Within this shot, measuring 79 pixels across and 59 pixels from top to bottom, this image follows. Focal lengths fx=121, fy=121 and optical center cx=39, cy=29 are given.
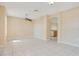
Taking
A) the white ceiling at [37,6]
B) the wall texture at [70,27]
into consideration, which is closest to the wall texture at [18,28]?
the white ceiling at [37,6]

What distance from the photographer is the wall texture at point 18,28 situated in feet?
36.3

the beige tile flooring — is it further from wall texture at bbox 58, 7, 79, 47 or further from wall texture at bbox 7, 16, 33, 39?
wall texture at bbox 7, 16, 33, 39

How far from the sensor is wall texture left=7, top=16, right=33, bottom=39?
11058 mm

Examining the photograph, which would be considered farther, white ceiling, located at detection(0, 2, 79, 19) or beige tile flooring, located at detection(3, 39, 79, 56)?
white ceiling, located at detection(0, 2, 79, 19)

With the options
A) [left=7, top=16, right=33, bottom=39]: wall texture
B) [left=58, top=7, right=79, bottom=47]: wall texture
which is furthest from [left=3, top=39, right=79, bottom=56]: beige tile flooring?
[left=7, top=16, right=33, bottom=39]: wall texture

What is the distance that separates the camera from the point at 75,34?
20.4ft

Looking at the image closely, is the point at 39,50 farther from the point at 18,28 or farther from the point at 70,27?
the point at 18,28

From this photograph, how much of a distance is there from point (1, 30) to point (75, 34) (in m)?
3.68

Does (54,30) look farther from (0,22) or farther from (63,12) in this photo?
(0,22)

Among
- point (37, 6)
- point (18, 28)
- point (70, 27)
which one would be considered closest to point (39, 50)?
point (37, 6)

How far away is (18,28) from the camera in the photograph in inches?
468

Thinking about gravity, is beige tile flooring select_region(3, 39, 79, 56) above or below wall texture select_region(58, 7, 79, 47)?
below

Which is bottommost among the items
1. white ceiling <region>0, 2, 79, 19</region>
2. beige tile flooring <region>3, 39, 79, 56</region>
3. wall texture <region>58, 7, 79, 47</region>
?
beige tile flooring <region>3, 39, 79, 56</region>

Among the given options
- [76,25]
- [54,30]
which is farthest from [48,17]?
[76,25]
